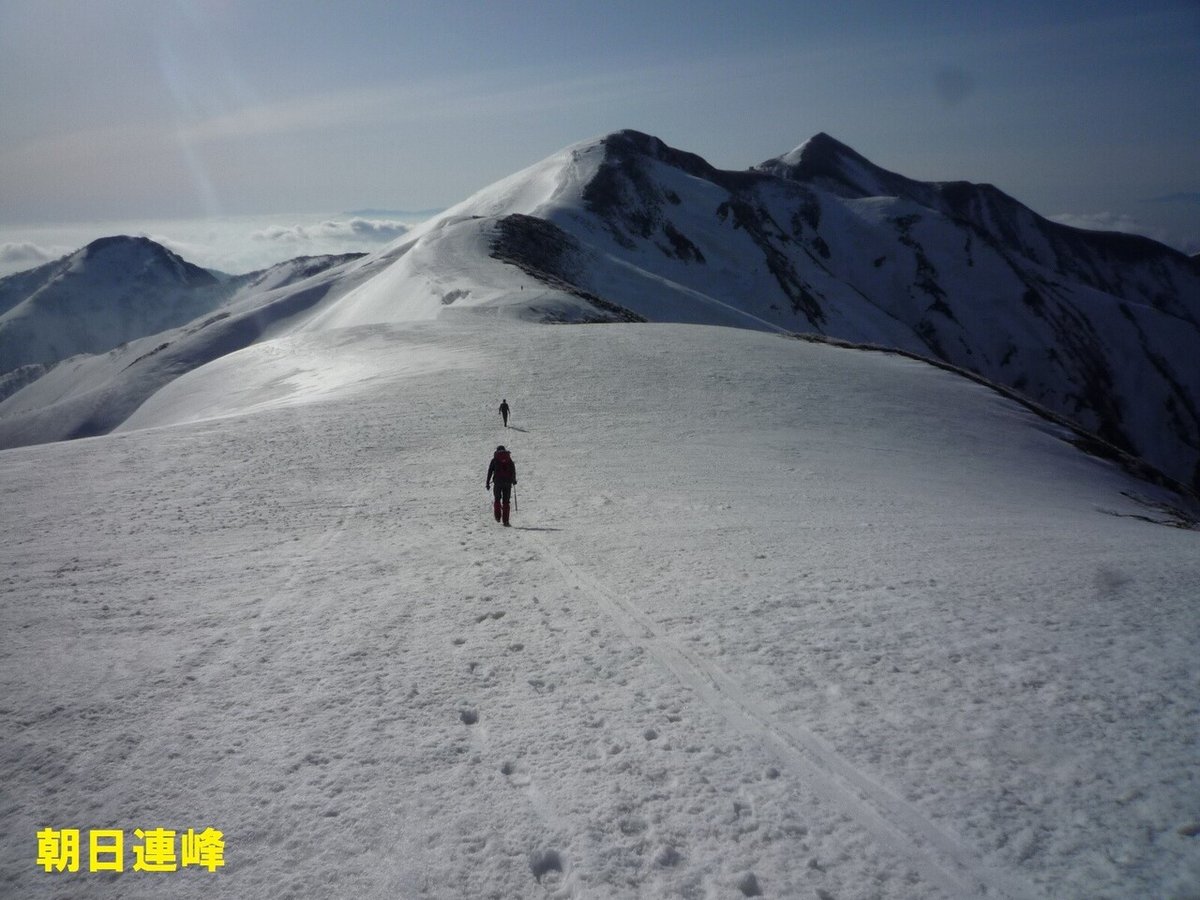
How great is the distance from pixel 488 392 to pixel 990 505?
51.2 feet

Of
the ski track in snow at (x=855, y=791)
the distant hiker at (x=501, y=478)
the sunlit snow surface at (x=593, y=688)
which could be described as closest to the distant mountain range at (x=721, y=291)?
the distant hiker at (x=501, y=478)

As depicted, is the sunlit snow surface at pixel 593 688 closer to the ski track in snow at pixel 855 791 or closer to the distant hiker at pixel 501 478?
the ski track in snow at pixel 855 791

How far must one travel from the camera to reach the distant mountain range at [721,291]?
6116 cm

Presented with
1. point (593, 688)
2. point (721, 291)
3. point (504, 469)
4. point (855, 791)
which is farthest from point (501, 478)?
point (721, 291)

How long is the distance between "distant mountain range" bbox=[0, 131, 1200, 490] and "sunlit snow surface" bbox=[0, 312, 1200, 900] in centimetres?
3165

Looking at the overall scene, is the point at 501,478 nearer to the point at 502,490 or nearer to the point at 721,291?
the point at 502,490

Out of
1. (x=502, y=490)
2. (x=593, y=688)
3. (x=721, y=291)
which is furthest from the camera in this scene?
(x=721, y=291)

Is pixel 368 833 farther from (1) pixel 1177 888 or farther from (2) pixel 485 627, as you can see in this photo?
(1) pixel 1177 888

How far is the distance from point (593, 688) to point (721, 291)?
330 feet

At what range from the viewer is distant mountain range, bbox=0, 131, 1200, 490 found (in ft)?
201

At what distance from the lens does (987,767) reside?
5520mm

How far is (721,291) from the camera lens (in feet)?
336

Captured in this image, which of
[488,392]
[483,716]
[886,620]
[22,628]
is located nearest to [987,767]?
[886,620]

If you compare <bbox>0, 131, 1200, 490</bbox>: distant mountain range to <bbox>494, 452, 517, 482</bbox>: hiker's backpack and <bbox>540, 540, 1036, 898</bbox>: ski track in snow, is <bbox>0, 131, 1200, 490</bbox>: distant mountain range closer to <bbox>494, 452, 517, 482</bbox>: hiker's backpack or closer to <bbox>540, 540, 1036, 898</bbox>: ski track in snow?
<bbox>494, 452, 517, 482</bbox>: hiker's backpack
